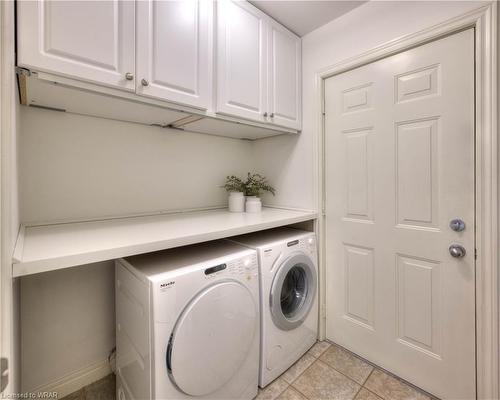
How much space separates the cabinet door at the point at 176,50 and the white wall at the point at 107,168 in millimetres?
539

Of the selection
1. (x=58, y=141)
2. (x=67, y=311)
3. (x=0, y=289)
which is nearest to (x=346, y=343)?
(x=67, y=311)

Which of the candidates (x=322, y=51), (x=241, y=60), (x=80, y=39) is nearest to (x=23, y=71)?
(x=80, y=39)

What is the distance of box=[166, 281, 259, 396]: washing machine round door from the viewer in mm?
1048

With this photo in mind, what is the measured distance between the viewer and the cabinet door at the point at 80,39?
90cm

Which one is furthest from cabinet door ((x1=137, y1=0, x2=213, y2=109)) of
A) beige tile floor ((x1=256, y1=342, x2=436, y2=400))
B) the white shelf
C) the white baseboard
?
beige tile floor ((x1=256, y1=342, x2=436, y2=400))

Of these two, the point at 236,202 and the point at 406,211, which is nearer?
the point at 406,211

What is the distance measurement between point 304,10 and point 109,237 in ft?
6.22

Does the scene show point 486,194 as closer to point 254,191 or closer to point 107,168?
point 254,191

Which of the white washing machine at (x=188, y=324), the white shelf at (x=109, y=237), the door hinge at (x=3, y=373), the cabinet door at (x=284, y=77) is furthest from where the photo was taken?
the cabinet door at (x=284, y=77)

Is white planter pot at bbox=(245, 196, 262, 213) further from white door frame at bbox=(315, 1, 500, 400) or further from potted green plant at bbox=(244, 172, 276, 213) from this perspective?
white door frame at bbox=(315, 1, 500, 400)

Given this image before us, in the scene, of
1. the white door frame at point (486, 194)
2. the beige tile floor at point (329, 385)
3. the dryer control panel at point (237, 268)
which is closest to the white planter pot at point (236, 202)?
the dryer control panel at point (237, 268)

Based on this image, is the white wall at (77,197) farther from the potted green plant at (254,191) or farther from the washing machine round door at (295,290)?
the washing machine round door at (295,290)

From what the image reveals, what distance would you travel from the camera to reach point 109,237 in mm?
1119

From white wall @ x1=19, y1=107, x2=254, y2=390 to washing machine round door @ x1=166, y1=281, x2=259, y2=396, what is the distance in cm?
81
